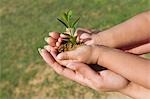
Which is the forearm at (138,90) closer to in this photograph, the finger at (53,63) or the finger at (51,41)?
the finger at (53,63)

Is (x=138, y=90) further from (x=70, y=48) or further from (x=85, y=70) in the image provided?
(x=70, y=48)

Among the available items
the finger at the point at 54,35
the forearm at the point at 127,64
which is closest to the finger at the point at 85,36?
the finger at the point at 54,35

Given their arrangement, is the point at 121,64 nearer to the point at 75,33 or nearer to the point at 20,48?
the point at 75,33

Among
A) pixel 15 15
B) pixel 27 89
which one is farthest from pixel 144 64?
pixel 15 15

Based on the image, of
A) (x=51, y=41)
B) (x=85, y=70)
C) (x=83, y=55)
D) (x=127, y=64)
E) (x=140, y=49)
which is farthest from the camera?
(x=140, y=49)

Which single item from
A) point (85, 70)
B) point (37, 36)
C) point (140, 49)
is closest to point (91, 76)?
point (85, 70)

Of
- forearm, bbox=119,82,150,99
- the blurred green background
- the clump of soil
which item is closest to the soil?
the clump of soil
